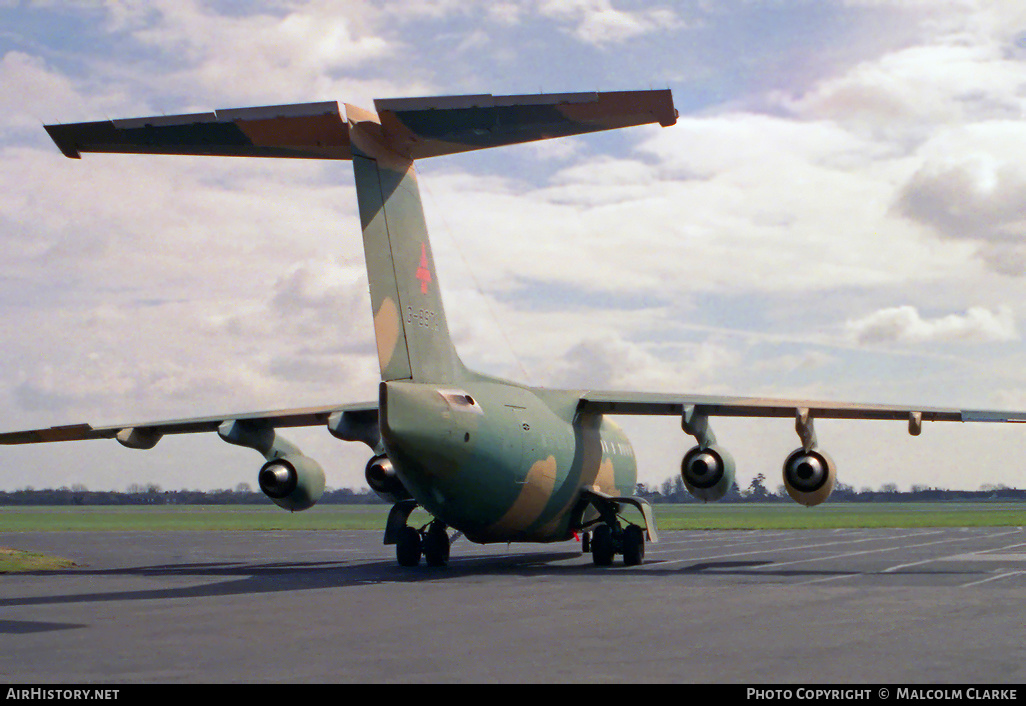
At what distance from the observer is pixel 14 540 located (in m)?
36.3

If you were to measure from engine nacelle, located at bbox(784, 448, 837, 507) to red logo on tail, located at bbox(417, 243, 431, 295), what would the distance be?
28.7 ft

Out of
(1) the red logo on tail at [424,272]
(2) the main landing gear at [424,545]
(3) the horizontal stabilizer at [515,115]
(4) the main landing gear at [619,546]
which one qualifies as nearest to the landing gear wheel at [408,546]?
(2) the main landing gear at [424,545]

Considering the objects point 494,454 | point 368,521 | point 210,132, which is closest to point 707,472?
point 494,454

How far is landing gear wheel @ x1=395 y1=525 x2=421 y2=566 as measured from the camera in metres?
23.0

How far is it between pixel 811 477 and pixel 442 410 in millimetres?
8741

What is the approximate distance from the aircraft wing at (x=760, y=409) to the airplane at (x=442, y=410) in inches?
1.8

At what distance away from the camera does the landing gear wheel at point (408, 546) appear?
75.4ft

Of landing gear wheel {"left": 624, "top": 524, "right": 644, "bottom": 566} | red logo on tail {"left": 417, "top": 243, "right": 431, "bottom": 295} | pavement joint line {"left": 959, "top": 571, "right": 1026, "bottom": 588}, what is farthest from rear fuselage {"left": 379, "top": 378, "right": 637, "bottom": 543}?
pavement joint line {"left": 959, "top": 571, "right": 1026, "bottom": 588}

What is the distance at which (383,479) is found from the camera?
24.8 metres

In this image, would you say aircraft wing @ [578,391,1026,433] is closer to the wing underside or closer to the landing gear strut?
the wing underside

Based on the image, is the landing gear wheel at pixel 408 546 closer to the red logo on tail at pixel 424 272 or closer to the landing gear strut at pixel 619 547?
the landing gear strut at pixel 619 547

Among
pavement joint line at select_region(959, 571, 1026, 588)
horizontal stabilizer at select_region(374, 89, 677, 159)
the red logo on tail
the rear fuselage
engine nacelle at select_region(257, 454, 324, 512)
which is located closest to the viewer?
horizontal stabilizer at select_region(374, 89, 677, 159)
